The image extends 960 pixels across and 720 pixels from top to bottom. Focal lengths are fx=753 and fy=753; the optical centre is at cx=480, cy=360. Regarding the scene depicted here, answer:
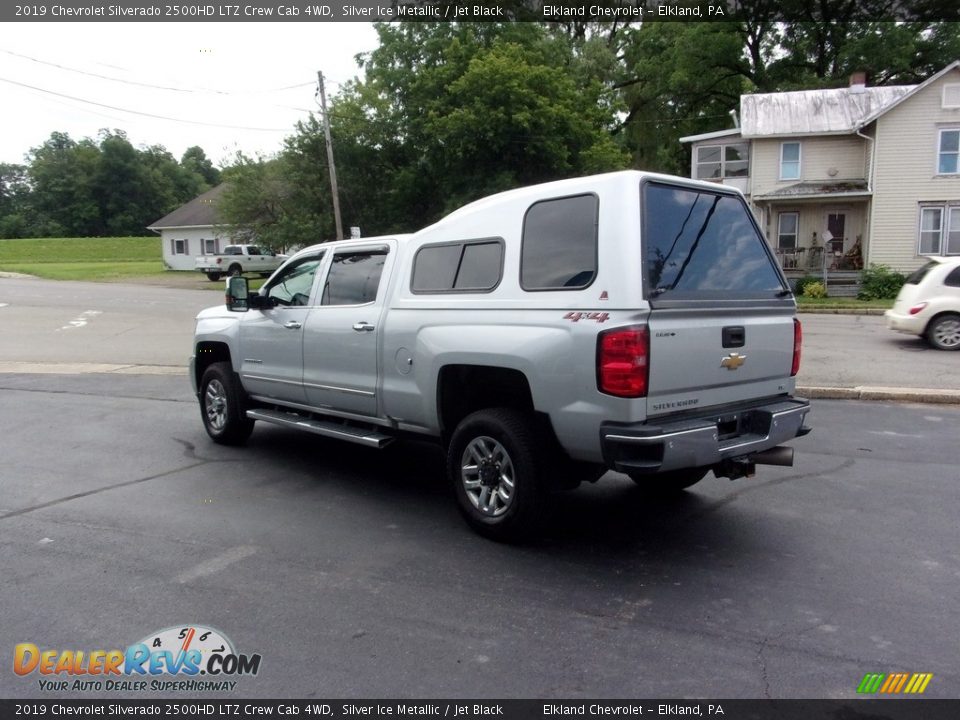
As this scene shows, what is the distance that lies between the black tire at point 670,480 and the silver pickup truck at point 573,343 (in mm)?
23

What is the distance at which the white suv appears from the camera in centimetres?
1379

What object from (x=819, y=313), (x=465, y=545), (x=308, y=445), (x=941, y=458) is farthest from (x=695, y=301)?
(x=819, y=313)

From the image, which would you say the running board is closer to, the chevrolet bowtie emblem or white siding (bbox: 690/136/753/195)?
the chevrolet bowtie emblem

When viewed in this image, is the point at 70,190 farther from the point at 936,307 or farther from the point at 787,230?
the point at 936,307

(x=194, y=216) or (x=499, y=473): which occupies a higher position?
(x=194, y=216)

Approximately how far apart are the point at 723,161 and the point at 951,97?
802 centimetres

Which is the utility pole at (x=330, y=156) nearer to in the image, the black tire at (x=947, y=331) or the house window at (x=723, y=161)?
the house window at (x=723, y=161)

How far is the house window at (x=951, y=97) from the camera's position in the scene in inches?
1042

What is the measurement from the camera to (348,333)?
5922mm

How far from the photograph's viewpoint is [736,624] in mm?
3758

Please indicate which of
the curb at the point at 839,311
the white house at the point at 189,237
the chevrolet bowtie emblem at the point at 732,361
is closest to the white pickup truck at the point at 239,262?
the white house at the point at 189,237

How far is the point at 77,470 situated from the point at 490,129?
2155cm

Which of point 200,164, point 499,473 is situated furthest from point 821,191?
point 200,164
